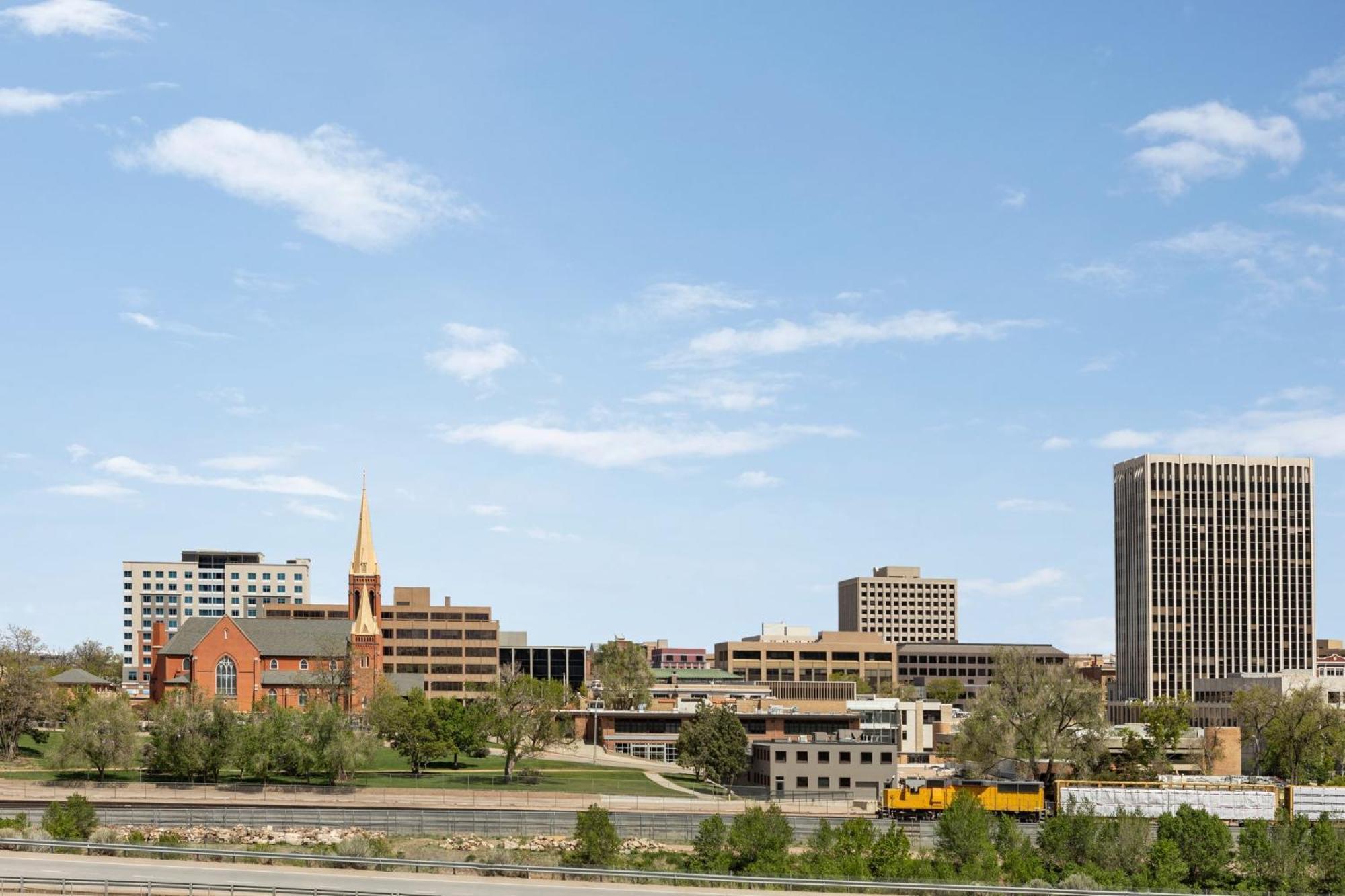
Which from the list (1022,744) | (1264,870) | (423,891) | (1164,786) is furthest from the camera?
(1022,744)

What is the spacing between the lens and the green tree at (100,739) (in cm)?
11881

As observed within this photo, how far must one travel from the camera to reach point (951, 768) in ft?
462

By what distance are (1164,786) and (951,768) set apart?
37.2 m

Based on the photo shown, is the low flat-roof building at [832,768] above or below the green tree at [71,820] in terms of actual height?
below

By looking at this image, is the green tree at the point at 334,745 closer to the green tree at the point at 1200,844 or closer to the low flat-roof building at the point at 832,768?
the low flat-roof building at the point at 832,768

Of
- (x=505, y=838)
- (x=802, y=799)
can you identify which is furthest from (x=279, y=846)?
(x=802, y=799)

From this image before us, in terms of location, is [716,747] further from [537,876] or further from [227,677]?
[227,677]

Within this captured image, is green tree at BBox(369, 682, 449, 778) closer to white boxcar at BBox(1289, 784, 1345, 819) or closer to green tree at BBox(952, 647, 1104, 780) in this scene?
green tree at BBox(952, 647, 1104, 780)

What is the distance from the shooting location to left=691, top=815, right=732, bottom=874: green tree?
7612cm

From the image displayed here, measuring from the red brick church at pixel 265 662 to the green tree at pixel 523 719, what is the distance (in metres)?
48.0

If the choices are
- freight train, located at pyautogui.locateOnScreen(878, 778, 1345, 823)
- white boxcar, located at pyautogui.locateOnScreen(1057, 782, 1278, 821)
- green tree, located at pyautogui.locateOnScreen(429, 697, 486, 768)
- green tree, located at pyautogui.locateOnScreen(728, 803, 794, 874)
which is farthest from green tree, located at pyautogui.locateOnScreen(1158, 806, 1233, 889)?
green tree, located at pyautogui.locateOnScreen(429, 697, 486, 768)

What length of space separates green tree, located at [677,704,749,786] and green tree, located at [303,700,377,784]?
27.0 metres

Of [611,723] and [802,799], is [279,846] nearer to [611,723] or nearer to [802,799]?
[802,799]

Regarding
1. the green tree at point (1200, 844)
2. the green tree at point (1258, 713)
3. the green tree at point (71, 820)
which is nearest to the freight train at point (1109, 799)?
the green tree at point (1200, 844)
